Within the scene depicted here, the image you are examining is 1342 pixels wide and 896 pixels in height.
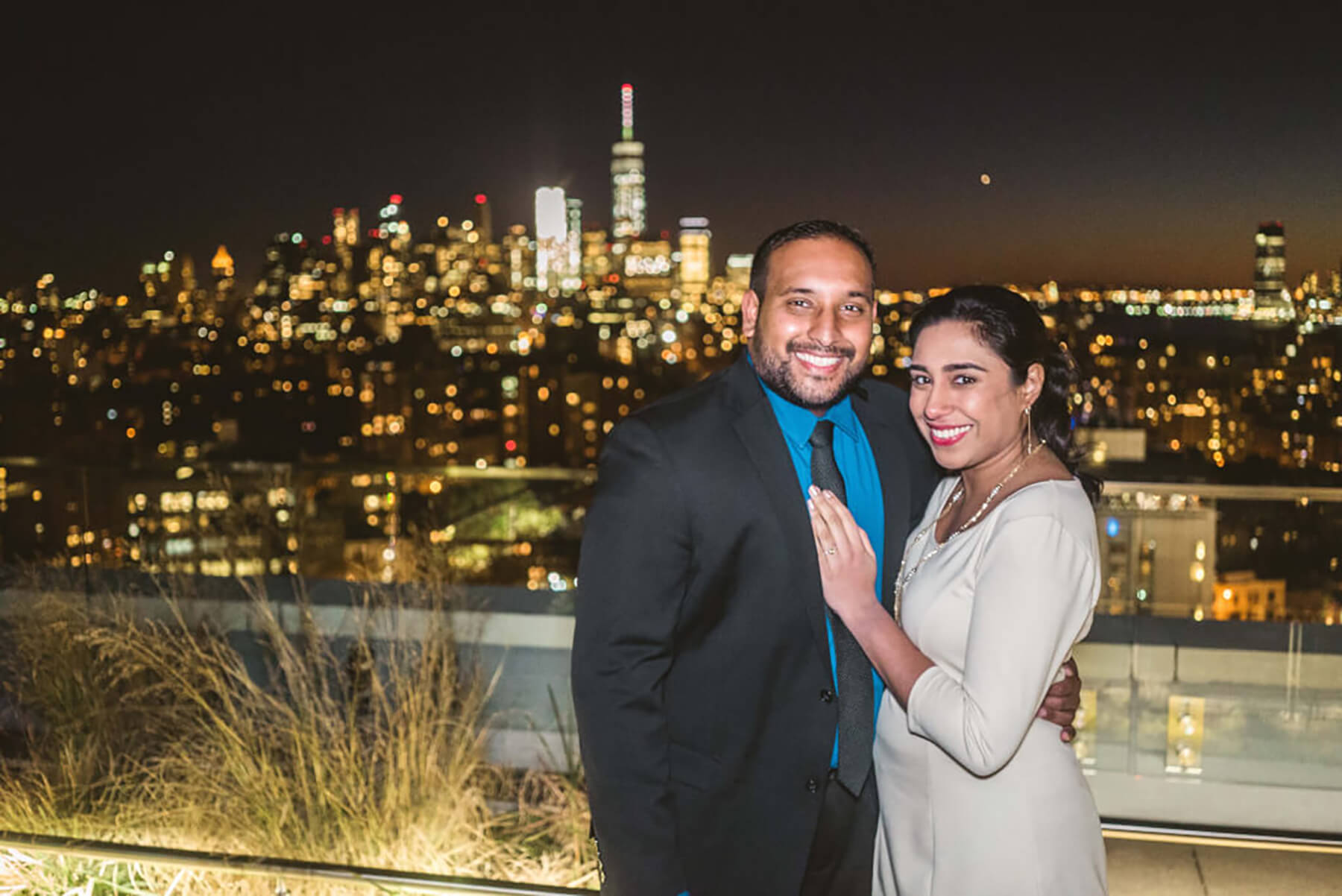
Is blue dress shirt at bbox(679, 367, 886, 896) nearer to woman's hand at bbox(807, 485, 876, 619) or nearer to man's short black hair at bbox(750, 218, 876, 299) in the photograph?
woman's hand at bbox(807, 485, 876, 619)

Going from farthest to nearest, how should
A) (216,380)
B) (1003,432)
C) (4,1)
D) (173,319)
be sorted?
1. (173,319)
2. (216,380)
3. (4,1)
4. (1003,432)

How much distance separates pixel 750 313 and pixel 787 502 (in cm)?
35

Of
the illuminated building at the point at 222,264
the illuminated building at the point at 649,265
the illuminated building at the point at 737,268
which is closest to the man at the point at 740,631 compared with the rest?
the illuminated building at the point at 222,264

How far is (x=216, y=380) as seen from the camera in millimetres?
20469

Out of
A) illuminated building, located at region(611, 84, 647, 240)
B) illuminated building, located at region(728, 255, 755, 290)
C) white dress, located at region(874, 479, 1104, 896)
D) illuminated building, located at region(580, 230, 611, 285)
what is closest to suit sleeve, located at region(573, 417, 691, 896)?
white dress, located at region(874, 479, 1104, 896)

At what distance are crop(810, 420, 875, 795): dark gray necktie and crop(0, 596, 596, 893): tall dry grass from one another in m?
1.32

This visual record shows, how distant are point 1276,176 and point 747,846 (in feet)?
55.2

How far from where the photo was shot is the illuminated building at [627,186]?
13688 centimetres

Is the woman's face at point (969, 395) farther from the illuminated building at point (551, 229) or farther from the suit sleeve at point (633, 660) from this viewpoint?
the illuminated building at point (551, 229)

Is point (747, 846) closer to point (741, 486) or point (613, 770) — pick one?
point (613, 770)

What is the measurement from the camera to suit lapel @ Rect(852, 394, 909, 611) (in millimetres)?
1770

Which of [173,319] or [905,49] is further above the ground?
[905,49]

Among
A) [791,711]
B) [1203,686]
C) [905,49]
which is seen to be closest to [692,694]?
[791,711]

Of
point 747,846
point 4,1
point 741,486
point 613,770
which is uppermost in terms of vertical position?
point 4,1
